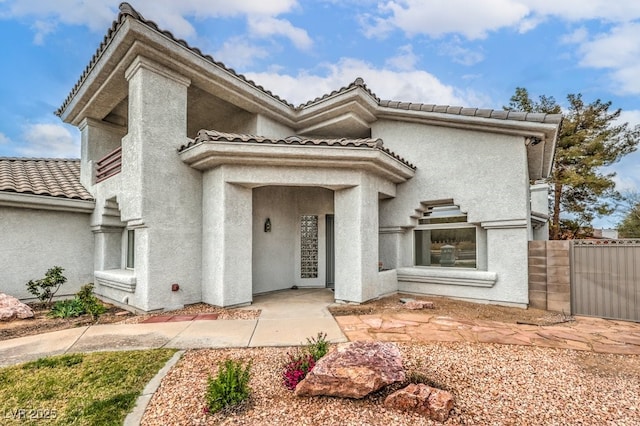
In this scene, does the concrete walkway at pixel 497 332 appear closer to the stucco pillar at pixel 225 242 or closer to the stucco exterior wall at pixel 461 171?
the stucco pillar at pixel 225 242

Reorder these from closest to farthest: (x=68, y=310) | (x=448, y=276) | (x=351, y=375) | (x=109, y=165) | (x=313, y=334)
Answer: (x=351, y=375) → (x=313, y=334) → (x=68, y=310) → (x=448, y=276) → (x=109, y=165)

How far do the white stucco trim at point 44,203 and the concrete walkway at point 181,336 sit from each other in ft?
16.1

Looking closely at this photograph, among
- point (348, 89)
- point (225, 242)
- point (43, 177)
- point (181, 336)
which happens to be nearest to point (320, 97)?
point (348, 89)

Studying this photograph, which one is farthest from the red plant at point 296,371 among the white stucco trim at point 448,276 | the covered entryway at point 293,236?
the white stucco trim at point 448,276

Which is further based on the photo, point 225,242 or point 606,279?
point 225,242

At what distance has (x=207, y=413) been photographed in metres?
3.23

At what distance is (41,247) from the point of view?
30.1 feet

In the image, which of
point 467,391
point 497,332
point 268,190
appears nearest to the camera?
point 467,391

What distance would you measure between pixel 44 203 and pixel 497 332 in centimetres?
1290

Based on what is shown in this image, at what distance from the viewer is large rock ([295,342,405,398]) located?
134 inches

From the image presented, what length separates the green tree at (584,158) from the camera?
18969 mm

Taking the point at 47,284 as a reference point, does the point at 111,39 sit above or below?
above

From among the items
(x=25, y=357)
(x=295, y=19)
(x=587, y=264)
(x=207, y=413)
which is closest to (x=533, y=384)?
(x=207, y=413)

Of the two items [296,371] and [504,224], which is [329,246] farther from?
[296,371]
